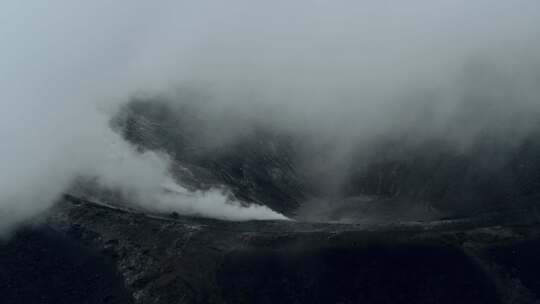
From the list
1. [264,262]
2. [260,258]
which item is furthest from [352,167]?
[264,262]

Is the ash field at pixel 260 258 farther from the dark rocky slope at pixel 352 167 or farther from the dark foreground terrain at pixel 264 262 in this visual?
the dark rocky slope at pixel 352 167

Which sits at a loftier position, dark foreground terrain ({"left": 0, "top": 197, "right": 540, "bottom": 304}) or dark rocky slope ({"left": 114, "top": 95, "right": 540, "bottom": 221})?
dark rocky slope ({"left": 114, "top": 95, "right": 540, "bottom": 221})

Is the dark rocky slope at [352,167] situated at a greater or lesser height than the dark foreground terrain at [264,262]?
greater

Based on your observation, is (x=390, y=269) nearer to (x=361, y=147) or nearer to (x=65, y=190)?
(x=65, y=190)

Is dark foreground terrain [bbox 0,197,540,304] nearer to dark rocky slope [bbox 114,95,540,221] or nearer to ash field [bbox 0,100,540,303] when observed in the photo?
ash field [bbox 0,100,540,303]

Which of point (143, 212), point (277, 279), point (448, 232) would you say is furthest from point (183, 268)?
point (448, 232)

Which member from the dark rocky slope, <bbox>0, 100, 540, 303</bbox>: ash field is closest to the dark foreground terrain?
<bbox>0, 100, 540, 303</bbox>: ash field

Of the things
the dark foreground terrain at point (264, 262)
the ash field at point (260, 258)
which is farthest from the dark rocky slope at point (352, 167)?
the dark foreground terrain at point (264, 262)

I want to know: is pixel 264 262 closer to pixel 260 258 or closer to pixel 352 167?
pixel 260 258
